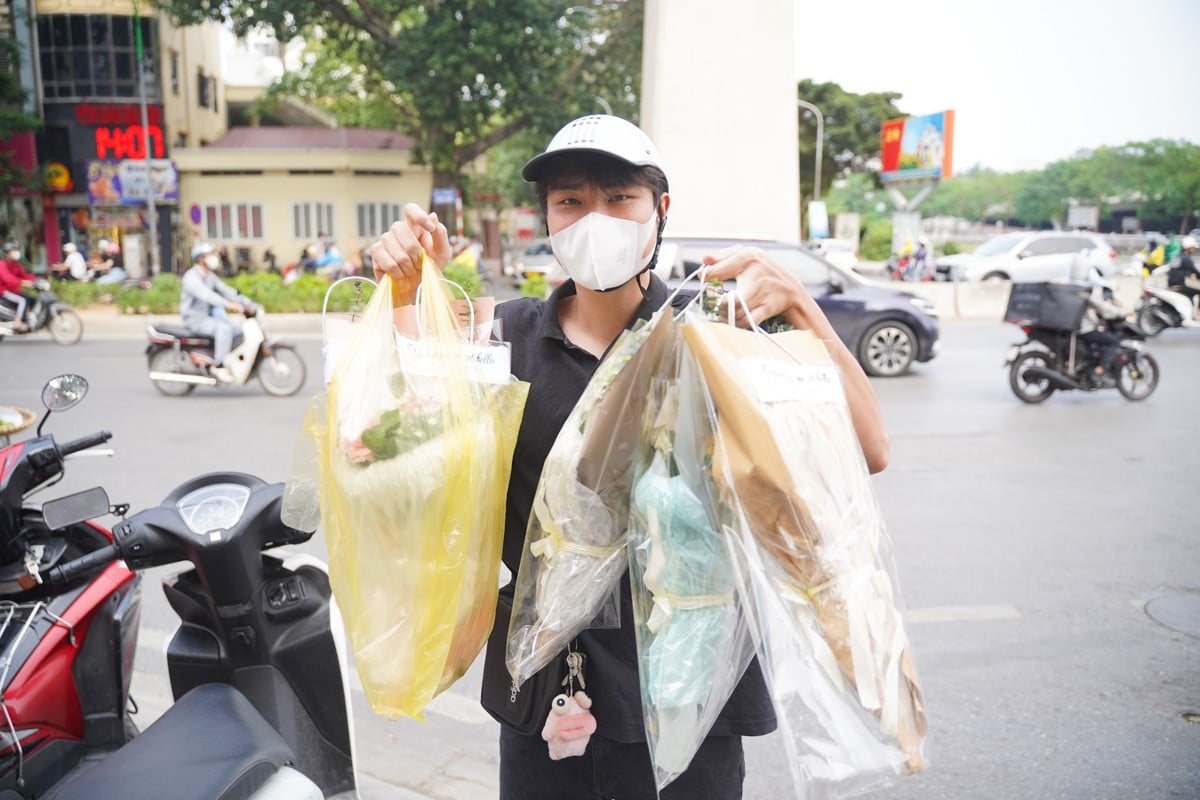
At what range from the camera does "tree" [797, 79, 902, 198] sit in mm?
41844

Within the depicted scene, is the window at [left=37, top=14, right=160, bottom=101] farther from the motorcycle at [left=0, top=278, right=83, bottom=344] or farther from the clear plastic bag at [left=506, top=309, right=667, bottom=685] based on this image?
the clear plastic bag at [left=506, top=309, right=667, bottom=685]

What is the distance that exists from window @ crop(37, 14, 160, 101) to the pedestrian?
30.2 metres

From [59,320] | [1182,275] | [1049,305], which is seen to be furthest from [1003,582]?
[1182,275]

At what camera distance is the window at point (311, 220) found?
97.5 feet

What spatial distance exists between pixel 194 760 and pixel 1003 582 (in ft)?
13.3

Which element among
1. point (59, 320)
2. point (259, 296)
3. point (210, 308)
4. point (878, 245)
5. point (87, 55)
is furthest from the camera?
point (878, 245)

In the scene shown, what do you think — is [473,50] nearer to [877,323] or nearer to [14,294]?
[14,294]

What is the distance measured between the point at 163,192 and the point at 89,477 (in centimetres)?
2208

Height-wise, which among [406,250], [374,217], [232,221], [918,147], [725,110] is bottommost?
[406,250]

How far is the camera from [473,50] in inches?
796

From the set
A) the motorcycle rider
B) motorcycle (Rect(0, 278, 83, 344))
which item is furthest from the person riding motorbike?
motorcycle (Rect(0, 278, 83, 344))

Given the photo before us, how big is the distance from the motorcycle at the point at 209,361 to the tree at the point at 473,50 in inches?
502

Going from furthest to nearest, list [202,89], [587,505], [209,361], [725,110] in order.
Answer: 1. [202,89]
2. [725,110]
3. [209,361]
4. [587,505]

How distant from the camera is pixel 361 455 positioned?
137cm
